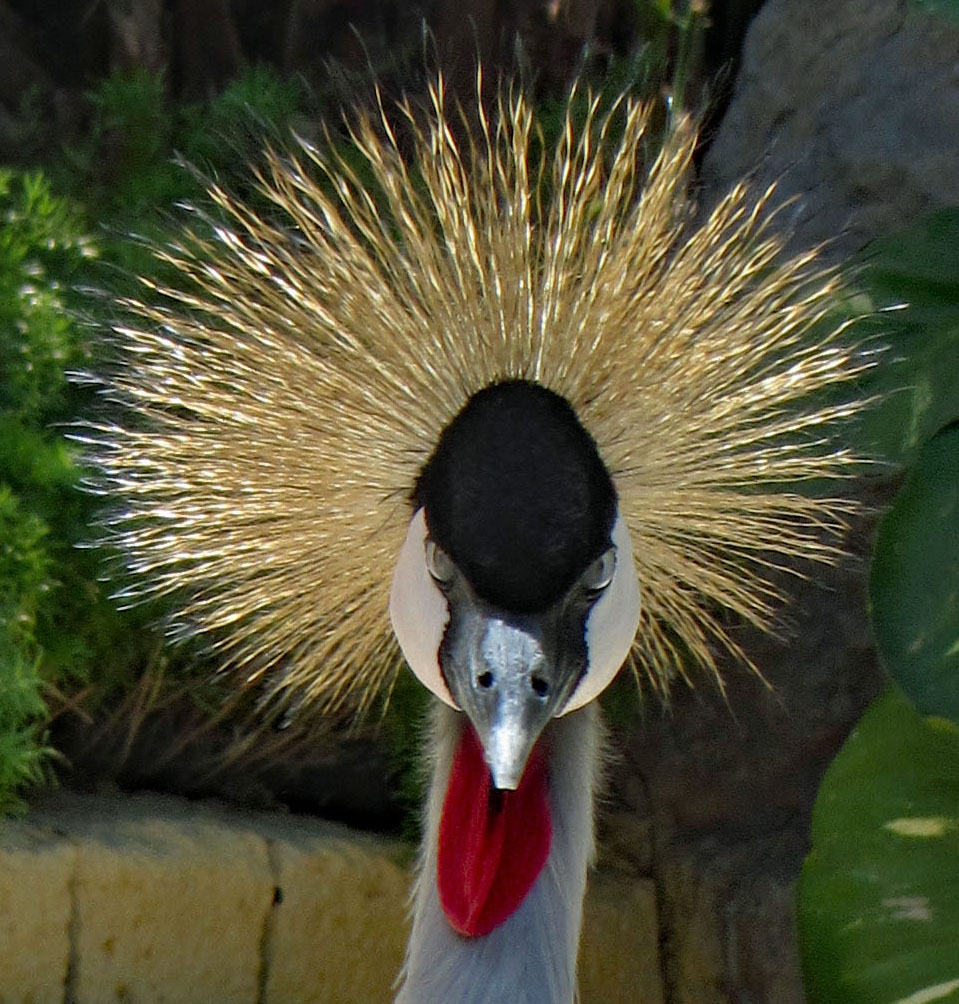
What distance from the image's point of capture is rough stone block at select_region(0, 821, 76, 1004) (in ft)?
5.41

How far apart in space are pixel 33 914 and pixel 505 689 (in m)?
0.80

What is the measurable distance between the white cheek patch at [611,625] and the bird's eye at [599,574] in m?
0.01

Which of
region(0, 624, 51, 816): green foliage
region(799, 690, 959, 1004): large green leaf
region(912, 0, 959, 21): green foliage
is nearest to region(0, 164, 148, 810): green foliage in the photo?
region(0, 624, 51, 816): green foliage

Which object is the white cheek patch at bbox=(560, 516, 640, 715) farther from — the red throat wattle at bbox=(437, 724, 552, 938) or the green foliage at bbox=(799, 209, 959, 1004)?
the green foliage at bbox=(799, 209, 959, 1004)

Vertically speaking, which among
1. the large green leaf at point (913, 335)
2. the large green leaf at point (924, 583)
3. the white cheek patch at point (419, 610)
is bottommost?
the white cheek patch at point (419, 610)

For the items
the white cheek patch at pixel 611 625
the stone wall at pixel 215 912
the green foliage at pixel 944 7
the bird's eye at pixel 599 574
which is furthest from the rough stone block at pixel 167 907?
the green foliage at pixel 944 7

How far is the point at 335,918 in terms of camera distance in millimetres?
1905

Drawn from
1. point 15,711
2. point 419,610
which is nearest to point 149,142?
point 15,711

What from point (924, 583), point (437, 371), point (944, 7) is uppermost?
point (944, 7)

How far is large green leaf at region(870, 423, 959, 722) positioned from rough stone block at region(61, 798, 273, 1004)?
2.66 feet

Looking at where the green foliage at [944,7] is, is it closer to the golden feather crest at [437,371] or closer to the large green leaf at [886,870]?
the golden feather crest at [437,371]

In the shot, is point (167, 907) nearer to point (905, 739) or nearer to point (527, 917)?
point (527, 917)

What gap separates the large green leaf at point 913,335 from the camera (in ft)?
5.04

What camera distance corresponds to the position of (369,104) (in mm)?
1668
